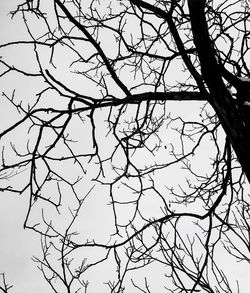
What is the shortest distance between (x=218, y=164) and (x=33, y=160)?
258cm

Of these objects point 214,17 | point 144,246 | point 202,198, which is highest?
point 214,17

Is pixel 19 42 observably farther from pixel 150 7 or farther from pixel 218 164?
pixel 218 164

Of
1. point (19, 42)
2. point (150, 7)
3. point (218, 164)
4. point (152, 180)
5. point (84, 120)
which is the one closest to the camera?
point (19, 42)

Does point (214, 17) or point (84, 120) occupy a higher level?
point (214, 17)

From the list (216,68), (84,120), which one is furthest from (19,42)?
(216,68)

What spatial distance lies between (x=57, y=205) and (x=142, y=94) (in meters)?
1.39

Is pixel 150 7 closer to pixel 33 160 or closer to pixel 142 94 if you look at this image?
pixel 142 94

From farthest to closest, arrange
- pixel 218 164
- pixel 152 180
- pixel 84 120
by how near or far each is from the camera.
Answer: pixel 218 164 < pixel 152 180 < pixel 84 120

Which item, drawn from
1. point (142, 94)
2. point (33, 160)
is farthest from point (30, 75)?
point (142, 94)

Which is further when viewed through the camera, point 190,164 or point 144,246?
point 190,164

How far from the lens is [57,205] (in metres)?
2.96

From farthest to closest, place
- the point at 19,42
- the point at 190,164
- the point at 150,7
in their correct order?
the point at 190,164, the point at 150,7, the point at 19,42

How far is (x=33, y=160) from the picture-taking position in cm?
313

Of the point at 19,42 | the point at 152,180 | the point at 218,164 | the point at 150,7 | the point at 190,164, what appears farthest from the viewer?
the point at 190,164
